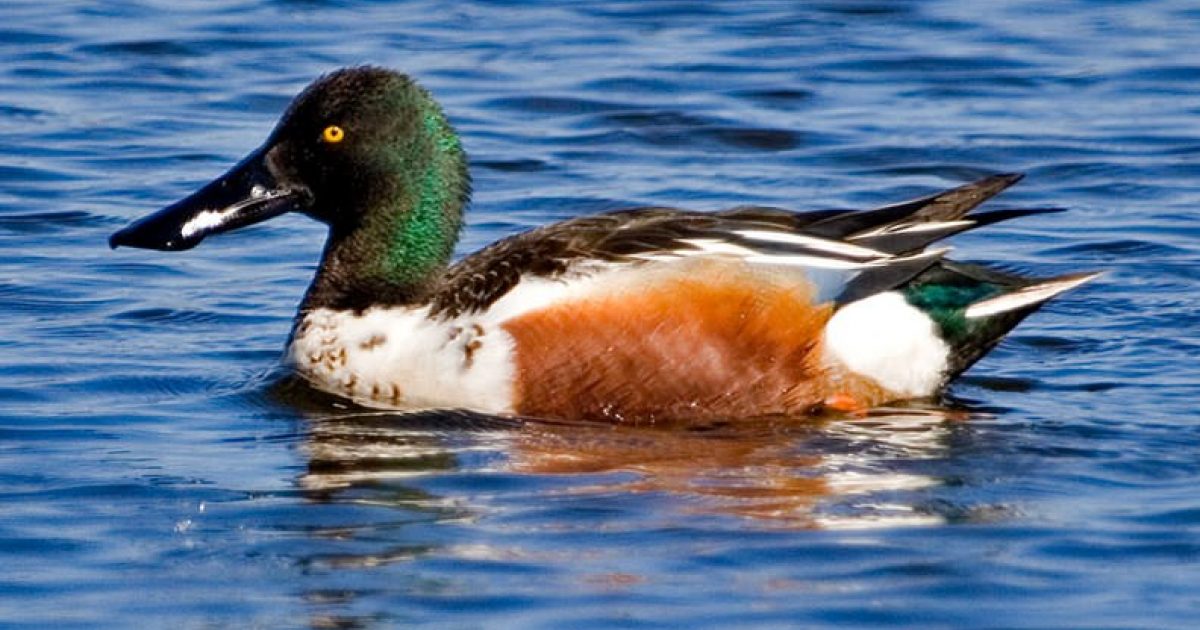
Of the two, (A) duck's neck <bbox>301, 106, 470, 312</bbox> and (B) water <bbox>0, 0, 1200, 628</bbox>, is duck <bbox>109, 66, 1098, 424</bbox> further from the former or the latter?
(B) water <bbox>0, 0, 1200, 628</bbox>

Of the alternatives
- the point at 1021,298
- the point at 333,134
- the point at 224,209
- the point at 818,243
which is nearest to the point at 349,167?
the point at 333,134

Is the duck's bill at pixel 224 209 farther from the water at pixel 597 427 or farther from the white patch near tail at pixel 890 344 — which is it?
the white patch near tail at pixel 890 344

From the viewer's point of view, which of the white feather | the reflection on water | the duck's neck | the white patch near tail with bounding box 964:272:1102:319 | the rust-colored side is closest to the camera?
the reflection on water

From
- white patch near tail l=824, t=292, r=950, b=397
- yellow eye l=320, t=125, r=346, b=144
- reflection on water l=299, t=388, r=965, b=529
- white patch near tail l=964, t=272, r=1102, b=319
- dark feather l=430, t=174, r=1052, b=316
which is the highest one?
yellow eye l=320, t=125, r=346, b=144

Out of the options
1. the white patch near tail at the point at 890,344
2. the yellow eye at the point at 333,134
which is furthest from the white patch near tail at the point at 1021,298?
the yellow eye at the point at 333,134

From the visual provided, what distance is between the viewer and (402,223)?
26.8 feet

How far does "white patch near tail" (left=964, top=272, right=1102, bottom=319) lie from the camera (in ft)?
25.9

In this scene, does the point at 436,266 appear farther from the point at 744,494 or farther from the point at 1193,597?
the point at 1193,597

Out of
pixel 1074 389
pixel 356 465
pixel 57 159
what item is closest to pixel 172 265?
pixel 57 159

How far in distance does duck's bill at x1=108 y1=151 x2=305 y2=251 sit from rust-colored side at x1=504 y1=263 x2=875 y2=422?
1.04 m

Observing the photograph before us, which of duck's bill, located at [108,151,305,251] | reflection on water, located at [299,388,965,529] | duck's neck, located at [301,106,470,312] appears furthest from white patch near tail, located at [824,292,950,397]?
duck's bill, located at [108,151,305,251]

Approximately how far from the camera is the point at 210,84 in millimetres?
12273

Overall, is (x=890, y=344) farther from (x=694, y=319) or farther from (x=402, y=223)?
(x=402, y=223)

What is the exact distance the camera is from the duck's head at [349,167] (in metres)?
8.16
